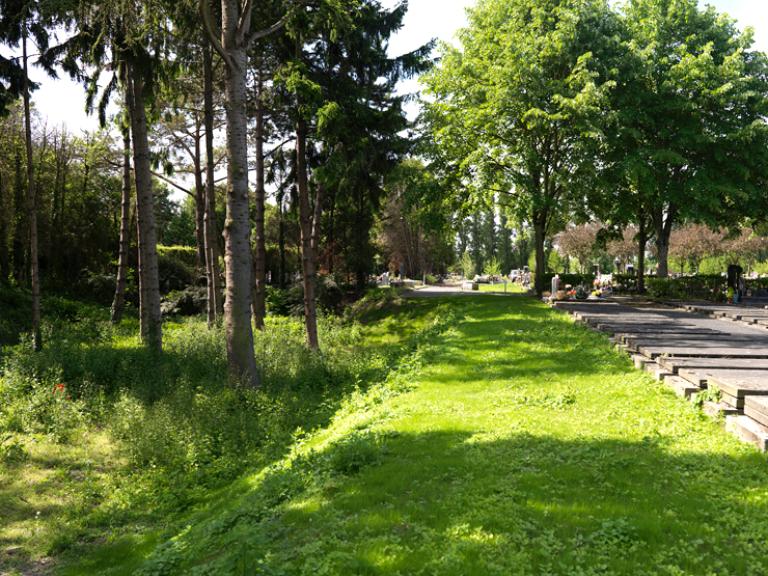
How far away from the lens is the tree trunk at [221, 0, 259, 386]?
1058 cm

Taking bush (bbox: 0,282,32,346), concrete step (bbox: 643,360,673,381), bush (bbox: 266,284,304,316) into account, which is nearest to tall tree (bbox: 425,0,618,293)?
bush (bbox: 266,284,304,316)

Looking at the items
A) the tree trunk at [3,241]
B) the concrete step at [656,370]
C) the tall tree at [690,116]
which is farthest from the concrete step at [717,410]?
the tree trunk at [3,241]

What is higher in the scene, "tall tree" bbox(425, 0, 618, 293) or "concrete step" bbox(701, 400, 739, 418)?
"tall tree" bbox(425, 0, 618, 293)

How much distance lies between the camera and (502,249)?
8438 cm

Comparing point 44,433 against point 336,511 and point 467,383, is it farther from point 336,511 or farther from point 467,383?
point 467,383

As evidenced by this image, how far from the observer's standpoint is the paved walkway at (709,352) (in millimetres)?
6590

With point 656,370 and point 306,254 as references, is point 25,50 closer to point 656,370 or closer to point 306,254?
point 306,254

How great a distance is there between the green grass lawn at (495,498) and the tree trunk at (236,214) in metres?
3.20

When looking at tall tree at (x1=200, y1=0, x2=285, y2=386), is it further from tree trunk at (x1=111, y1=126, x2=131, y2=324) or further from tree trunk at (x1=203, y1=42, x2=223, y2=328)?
tree trunk at (x1=111, y1=126, x2=131, y2=324)

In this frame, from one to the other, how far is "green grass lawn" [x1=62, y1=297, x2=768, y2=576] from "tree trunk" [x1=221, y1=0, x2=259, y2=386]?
3.20m

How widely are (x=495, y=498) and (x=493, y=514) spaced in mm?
305

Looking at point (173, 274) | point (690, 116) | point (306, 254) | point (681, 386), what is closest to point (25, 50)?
point (306, 254)

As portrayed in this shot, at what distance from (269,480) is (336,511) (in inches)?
65.3

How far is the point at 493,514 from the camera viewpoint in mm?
4574
